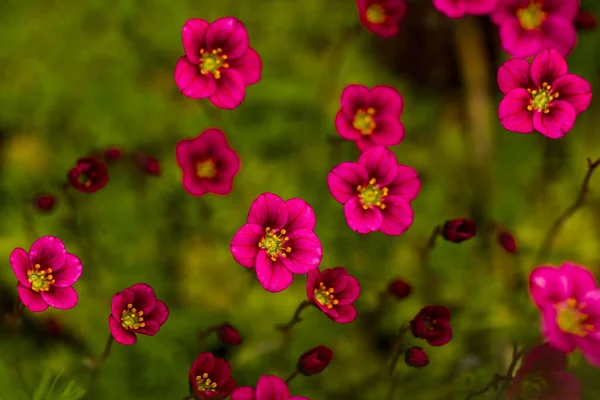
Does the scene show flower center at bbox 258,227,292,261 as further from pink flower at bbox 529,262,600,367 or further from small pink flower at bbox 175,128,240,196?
pink flower at bbox 529,262,600,367

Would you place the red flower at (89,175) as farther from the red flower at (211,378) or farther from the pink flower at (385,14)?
the pink flower at (385,14)

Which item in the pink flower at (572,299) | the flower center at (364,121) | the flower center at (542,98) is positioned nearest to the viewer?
the pink flower at (572,299)

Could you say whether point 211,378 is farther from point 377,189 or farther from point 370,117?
point 370,117

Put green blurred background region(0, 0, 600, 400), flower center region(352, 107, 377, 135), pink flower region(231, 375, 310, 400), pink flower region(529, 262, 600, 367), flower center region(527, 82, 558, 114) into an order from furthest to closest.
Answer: green blurred background region(0, 0, 600, 400), flower center region(352, 107, 377, 135), flower center region(527, 82, 558, 114), pink flower region(529, 262, 600, 367), pink flower region(231, 375, 310, 400)

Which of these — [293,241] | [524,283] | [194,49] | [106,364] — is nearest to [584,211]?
[524,283]

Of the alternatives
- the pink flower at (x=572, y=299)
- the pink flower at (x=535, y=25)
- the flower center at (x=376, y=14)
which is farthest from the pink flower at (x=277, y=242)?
the pink flower at (x=535, y=25)

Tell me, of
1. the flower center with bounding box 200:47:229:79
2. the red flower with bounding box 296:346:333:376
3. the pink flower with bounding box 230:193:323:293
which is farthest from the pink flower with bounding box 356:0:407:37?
the red flower with bounding box 296:346:333:376

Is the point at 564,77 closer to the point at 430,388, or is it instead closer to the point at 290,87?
the point at 430,388
